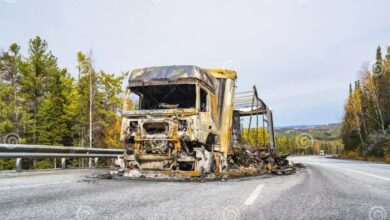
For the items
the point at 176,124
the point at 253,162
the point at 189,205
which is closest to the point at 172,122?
the point at 176,124

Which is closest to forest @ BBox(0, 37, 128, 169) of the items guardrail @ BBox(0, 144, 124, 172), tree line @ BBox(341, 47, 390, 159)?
guardrail @ BBox(0, 144, 124, 172)

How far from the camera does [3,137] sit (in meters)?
36.8

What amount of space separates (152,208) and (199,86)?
217 inches

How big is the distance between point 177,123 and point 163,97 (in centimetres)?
172

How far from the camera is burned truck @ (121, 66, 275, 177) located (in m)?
8.84

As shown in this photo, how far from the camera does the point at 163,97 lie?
34.2 feet

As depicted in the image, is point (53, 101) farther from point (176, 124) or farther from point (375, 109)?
point (375, 109)

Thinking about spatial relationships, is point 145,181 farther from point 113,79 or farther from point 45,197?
point 113,79

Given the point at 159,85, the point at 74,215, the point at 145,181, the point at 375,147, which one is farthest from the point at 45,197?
the point at 375,147

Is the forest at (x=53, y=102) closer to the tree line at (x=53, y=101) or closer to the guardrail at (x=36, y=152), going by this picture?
the tree line at (x=53, y=101)

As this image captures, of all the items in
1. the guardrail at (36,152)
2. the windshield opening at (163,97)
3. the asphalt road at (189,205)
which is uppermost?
the windshield opening at (163,97)

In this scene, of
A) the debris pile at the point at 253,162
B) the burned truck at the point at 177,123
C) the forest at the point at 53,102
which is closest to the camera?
the burned truck at the point at 177,123

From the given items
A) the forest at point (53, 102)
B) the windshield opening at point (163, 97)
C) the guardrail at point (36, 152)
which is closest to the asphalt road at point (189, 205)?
the windshield opening at point (163, 97)

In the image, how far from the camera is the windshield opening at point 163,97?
32.5 ft
